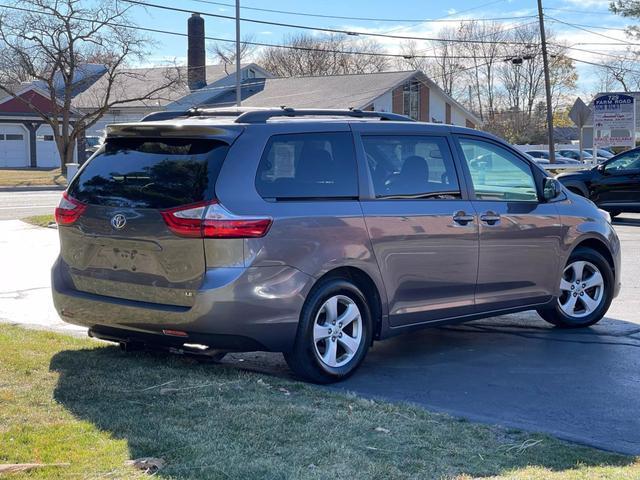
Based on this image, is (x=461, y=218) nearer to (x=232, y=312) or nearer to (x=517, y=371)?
(x=517, y=371)

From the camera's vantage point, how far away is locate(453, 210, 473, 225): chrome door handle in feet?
23.1

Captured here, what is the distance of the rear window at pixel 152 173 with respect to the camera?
19.2ft

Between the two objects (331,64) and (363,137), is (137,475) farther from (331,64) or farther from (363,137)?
(331,64)

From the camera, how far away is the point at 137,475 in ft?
13.7

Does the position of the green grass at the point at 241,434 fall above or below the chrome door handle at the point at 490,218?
below

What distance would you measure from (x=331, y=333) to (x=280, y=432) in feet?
4.98

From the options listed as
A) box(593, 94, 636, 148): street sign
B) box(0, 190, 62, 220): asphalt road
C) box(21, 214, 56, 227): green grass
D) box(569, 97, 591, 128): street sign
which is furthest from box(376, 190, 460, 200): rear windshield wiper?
box(569, 97, 591, 128): street sign

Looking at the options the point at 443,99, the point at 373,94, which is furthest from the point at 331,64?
the point at 373,94

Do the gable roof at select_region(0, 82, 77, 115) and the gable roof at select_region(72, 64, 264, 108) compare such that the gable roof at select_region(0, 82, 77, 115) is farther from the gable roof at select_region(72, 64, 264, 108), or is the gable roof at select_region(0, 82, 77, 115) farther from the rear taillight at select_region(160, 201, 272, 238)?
the rear taillight at select_region(160, 201, 272, 238)

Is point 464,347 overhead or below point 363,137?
below

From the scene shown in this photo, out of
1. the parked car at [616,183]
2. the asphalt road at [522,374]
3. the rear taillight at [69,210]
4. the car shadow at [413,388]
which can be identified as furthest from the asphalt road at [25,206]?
the car shadow at [413,388]

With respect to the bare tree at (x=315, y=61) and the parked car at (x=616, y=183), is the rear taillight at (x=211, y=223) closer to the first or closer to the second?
the parked car at (x=616, y=183)

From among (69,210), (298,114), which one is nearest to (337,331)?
(298,114)

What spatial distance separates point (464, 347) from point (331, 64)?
72.8 metres
